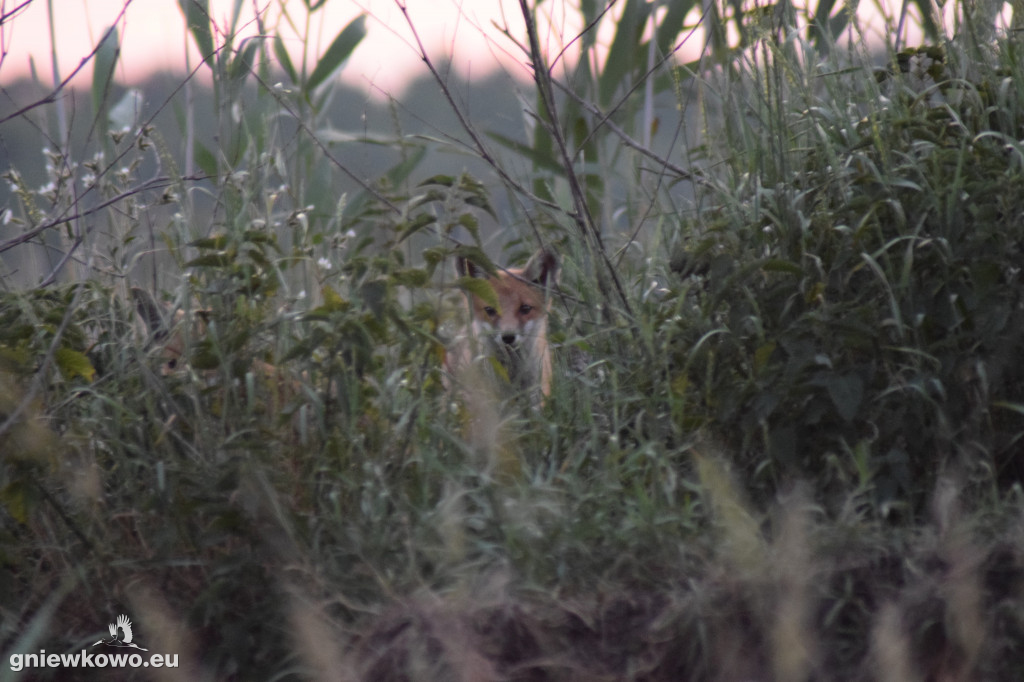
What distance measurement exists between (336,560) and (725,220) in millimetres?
1258

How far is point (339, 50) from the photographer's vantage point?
16.5 feet

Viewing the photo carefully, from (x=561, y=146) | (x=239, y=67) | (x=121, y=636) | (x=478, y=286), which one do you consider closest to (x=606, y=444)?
(x=478, y=286)

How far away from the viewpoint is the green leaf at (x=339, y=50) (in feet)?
16.4

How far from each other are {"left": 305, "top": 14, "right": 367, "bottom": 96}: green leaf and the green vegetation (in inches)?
84.8

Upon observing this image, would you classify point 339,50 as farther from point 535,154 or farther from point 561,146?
point 561,146

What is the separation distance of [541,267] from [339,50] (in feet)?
4.83

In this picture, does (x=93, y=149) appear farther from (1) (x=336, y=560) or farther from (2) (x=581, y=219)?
(1) (x=336, y=560)

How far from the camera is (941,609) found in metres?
1.75

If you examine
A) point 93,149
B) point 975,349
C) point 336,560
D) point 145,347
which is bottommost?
point 336,560

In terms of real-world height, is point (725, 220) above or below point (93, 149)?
below

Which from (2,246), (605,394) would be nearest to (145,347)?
(2,246)

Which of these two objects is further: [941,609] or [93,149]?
[93,149]

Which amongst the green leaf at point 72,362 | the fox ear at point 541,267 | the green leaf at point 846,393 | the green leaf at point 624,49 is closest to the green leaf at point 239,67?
the green leaf at point 72,362

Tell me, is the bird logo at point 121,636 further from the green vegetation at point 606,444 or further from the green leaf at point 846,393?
the green leaf at point 846,393
